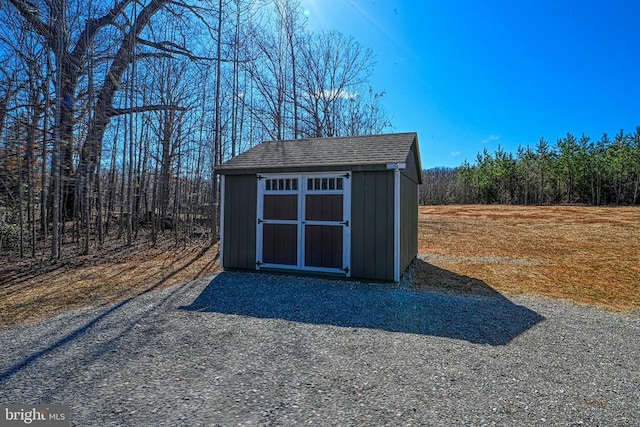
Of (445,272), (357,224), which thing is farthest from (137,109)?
(445,272)

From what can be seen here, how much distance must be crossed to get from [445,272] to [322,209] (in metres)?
2.91

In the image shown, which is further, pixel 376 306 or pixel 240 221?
pixel 240 221

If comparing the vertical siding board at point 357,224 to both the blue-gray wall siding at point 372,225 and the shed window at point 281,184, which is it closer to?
the blue-gray wall siding at point 372,225

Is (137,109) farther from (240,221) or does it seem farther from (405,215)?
(405,215)

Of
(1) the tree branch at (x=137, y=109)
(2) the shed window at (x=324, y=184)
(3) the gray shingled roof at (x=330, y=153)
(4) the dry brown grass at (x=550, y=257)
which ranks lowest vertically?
(4) the dry brown grass at (x=550, y=257)

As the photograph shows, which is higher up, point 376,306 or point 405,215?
point 405,215

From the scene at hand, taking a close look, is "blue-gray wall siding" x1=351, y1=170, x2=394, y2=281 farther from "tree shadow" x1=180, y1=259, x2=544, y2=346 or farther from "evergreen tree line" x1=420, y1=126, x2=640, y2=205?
"evergreen tree line" x1=420, y1=126, x2=640, y2=205

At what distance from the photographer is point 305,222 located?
18.5ft

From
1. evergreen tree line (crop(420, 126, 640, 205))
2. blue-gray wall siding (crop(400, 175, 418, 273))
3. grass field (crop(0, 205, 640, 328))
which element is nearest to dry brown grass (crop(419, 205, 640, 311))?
grass field (crop(0, 205, 640, 328))

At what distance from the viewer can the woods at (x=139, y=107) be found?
6457mm

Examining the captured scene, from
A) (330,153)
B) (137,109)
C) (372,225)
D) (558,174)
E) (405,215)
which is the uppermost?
(558,174)

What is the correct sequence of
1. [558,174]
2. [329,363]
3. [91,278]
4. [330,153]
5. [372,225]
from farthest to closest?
1. [558,174]
2. [330,153]
3. [91,278]
4. [372,225]
5. [329,363]

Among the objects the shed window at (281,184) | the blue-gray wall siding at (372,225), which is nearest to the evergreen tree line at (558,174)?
the blue-gray wall siding at (372,225)

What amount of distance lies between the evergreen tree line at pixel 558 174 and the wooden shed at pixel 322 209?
26977mm
